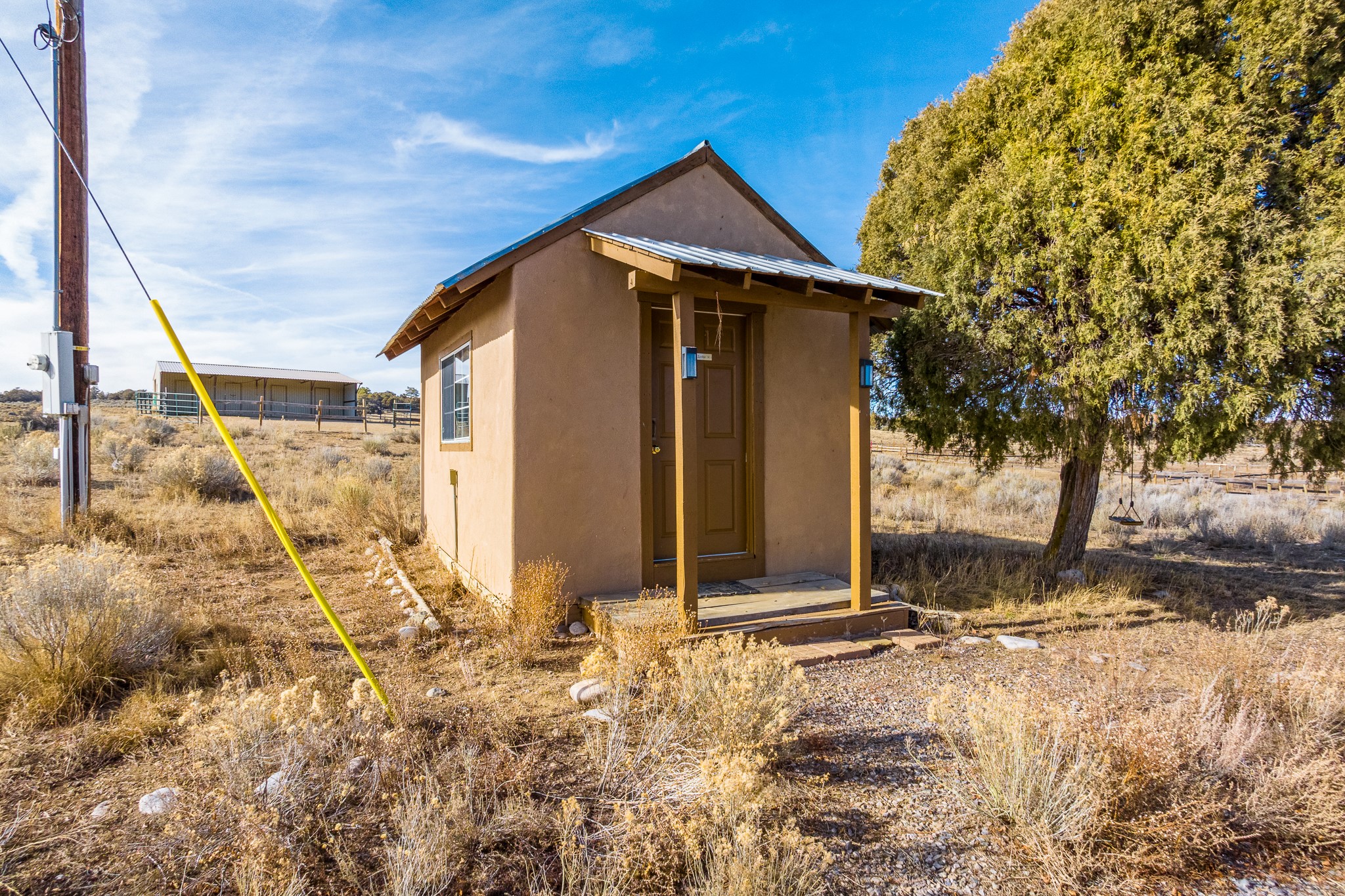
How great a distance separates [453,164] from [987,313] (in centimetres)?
727

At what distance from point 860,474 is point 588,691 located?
2898 millimetres

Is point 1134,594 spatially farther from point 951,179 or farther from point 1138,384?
point 951,179

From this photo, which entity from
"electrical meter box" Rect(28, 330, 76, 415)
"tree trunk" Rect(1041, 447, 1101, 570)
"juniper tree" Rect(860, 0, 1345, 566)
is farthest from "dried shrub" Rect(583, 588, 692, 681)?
"electrical meter box" Rect(28, 330, 76, 415)

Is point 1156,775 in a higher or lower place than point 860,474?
lower

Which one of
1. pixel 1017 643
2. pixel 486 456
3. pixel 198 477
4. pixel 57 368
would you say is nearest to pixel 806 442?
pixel 1017 643

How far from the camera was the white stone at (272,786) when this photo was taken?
104 inches

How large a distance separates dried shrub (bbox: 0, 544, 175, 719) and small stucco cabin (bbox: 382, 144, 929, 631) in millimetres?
2467

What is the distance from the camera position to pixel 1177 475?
19984 millimetres

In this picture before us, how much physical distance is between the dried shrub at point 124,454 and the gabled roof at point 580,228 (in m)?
10.7

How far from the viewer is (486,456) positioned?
6359mm

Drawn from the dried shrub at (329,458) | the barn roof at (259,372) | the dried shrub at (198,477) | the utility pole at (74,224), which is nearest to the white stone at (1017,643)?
the utility pole at (74,224)

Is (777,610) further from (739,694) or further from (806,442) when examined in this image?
(739,694)

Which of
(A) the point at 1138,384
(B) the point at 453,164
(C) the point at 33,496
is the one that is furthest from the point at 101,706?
(C) the point at 33,496

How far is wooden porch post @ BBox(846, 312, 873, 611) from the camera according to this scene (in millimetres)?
5621
